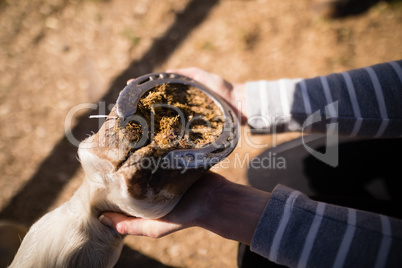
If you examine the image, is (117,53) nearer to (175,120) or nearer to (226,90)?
(226,90)

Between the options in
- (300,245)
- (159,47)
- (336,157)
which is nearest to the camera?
(300,245)

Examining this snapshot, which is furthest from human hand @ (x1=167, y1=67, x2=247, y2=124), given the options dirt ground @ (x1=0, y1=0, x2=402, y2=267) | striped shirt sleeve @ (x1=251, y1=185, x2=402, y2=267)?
striped shirt sleeve @ (x1=251, y1=185, x2=402, y2=267)

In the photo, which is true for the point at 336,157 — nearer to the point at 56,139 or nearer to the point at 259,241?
the point at 259,241

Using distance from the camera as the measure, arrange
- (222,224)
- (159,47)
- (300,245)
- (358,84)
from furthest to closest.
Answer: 1. (159,47)
2. (358,84)
3. (222,224)
4. (300,245)

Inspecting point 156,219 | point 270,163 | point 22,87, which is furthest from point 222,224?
point 22,87

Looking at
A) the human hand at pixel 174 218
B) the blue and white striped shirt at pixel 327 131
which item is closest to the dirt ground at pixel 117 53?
the blue and white striped shirt at pixel 327 131

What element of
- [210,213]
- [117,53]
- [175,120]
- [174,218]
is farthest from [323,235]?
[117,53]

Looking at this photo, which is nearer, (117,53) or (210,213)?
(210,213)

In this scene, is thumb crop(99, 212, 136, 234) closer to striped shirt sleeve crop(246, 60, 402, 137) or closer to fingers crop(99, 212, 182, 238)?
fingers crop(99, 212, 182, 238)
